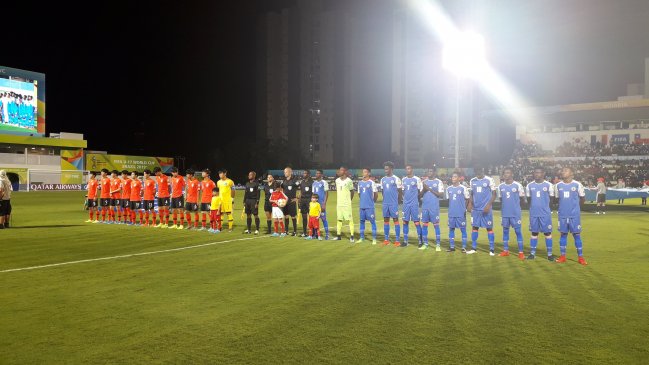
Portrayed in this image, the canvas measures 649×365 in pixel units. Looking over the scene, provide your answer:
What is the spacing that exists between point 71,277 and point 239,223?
437 inches

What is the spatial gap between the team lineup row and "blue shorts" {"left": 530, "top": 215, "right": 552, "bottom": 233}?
0.8 inches

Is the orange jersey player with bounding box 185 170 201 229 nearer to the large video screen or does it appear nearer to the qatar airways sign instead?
the qatar airways sign

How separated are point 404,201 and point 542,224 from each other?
3708mm

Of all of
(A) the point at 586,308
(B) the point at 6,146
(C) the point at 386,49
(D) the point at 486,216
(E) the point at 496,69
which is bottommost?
(A) the point at 586,308

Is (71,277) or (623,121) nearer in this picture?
(71,277)

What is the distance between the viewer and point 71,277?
28.6ft

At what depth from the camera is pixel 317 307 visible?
662 centimetres

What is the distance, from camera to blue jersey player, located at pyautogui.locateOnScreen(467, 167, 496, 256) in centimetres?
1164

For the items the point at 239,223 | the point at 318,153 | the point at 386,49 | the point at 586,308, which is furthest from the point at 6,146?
the point at 386,49

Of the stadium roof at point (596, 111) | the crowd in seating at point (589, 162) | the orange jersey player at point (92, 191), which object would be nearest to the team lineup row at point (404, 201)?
the orange jersey player at point (92, 191)

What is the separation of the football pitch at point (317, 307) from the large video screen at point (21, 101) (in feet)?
157

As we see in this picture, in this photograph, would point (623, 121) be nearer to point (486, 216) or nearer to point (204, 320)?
point (486, 216)

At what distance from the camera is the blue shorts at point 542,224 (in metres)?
10.7

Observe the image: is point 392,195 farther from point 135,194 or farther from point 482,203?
point 135,194
